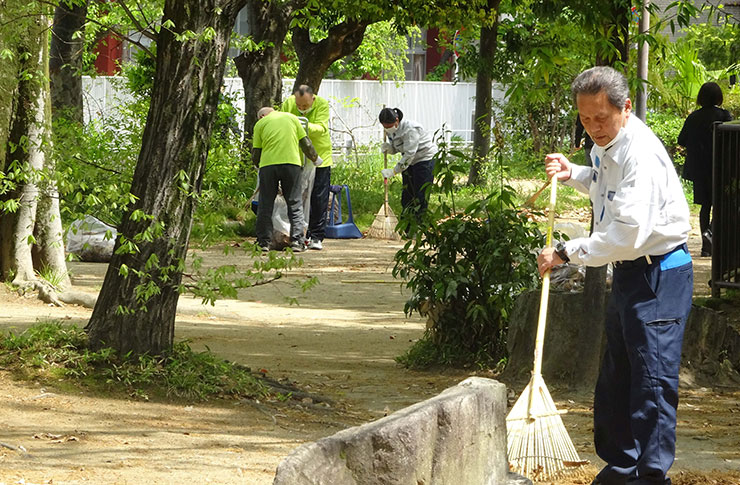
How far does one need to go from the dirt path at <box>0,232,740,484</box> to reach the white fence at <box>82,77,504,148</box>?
1595 centimetres

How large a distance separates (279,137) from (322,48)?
5067mm

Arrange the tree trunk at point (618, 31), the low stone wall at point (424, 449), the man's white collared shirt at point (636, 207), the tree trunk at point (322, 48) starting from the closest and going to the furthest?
the low stone wall at point (424, 449)
the man's white collared shirt at point (636, 207)
the tree trunk at point (618, 31)
the tree trunk at point (322, 48)

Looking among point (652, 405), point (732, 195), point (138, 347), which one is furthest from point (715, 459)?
point (732, 195)

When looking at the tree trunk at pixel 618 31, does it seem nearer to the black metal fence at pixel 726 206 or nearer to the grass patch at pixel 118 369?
the black metal fence at pixel 726 206

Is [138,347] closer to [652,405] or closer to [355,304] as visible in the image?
[652,405]

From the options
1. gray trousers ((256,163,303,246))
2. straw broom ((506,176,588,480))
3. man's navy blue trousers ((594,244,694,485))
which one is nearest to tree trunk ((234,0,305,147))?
gray trousers ((256,163,303,246))

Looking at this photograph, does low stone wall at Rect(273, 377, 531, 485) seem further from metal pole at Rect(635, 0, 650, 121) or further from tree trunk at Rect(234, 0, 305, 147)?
tree trunk at Rect(234, 0, 305, 147)

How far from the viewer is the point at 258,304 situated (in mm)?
10398

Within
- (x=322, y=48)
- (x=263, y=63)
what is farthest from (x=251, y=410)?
(x=322, y=48)

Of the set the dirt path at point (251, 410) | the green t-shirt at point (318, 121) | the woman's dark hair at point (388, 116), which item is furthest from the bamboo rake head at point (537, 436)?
the green t-shirt at point (318, 121)

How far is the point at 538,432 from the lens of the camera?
4.45 metres

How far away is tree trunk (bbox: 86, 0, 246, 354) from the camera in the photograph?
19.7 ft

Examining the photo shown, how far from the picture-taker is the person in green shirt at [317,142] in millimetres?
13977

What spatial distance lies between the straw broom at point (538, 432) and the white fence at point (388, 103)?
2085 centimetres
